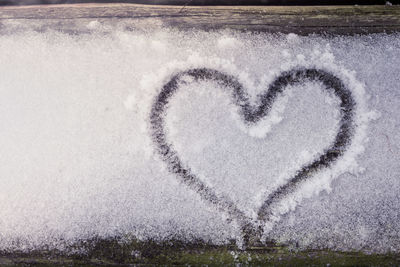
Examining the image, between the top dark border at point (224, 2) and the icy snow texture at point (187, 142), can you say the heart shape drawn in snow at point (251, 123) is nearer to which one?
the icy snow texture at point (187, 142)

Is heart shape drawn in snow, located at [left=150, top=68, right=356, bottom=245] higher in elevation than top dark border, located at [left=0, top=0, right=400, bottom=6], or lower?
lower

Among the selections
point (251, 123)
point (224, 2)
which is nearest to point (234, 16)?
point (224, 2)

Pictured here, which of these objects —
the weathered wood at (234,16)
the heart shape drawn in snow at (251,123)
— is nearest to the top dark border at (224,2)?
the weathered wood at (234,16)

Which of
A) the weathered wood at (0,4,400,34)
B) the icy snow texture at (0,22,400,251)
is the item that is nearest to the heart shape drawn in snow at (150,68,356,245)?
the icy snow texture at (0,22,400,251)

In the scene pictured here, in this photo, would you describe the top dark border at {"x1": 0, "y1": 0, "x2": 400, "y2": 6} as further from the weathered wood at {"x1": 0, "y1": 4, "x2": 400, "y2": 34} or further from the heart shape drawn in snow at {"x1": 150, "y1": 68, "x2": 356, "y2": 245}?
the heart shape drawn in snow at {"x1": 150, "y1": 68, "x2": 356, "y2": 245}

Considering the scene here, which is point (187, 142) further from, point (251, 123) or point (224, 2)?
point (224, 2)

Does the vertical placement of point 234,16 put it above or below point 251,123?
above
